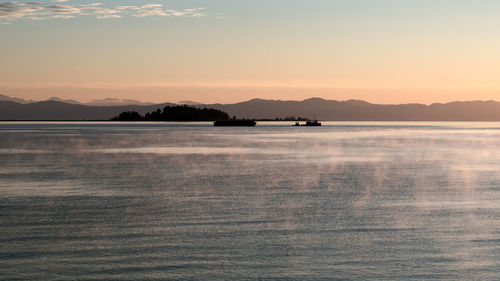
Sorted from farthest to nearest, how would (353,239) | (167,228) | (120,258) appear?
(167,228)
(353,239)
(120,258)

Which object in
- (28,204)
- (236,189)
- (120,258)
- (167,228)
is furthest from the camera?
(236,189)

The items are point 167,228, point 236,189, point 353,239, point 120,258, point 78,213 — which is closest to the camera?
point 120,258

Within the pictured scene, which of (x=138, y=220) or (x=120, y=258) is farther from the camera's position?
(x=138, y=220)

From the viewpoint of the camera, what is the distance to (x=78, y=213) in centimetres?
2622

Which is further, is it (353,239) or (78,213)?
(78,213)

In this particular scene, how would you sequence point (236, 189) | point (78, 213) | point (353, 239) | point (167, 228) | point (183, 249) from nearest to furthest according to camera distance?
1. point (183, 249)
2. point (353, 239)
3. point (167, 228)
4. point (78, 213)
5. point (236, 189)

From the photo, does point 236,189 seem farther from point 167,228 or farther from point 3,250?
point 3,250

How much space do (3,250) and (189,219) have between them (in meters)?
7.53

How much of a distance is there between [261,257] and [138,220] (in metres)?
7.94

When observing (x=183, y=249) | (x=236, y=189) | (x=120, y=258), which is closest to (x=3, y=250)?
(x=120, y=258)

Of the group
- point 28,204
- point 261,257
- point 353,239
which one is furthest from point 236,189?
point 261,257

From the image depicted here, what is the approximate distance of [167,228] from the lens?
890 inches

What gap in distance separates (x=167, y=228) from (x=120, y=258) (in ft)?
16.1

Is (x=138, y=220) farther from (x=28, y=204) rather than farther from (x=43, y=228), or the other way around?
(x=28, y=204)
